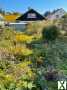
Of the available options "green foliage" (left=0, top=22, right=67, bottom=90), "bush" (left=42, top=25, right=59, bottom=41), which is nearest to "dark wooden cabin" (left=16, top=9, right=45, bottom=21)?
"bush" (left=42, top=25, right=59, bottom=41)

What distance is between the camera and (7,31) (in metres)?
21.5

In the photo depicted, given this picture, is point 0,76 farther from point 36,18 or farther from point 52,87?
point 36,18

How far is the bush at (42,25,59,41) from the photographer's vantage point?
24.1 m

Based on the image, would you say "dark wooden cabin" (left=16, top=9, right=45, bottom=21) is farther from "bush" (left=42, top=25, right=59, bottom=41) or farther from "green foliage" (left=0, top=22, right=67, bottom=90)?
"green foliage" (left=0, top=22, right=67, bottom=90)

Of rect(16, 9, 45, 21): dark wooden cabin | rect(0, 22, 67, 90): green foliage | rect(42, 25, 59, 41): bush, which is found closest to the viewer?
rect(0, 22, 67, 90): green foliage

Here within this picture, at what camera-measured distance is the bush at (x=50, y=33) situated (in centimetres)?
2406

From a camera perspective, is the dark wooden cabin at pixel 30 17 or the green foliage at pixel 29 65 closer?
the green foliage at pixel 29 65

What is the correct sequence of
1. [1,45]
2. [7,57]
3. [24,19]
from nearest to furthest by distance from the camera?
[7,57] < [1,45] < [24,19]

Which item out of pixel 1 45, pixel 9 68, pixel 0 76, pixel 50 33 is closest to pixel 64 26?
pixel 50 33

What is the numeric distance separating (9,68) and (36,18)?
32135mm

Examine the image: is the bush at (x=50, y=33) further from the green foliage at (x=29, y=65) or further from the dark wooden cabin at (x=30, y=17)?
the dark wooden cabin at (x=30, y=17)

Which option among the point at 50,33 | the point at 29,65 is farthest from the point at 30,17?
the point at 29,65

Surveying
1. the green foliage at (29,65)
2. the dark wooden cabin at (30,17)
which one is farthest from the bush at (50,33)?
the dark wooden cabin at (30,17)

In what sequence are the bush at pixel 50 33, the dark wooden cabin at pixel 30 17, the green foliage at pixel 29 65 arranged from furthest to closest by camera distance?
the dark wooden cabin at pixel 30 17
the bush at pixel 50 33
the green foliage at pixel 29 65
